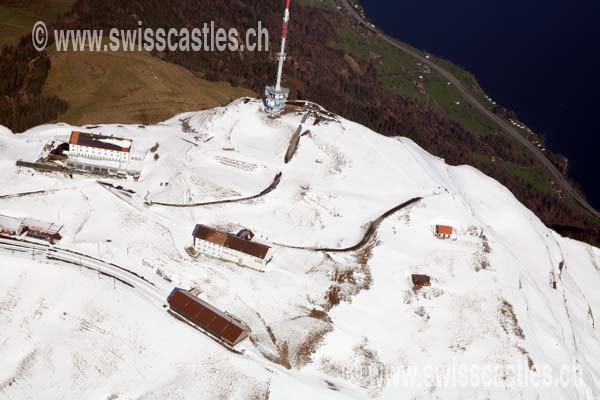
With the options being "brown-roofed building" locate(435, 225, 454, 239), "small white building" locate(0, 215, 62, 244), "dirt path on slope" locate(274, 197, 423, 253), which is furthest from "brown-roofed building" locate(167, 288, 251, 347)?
"brown-roofed building" locate(435, 225, 454, 239)

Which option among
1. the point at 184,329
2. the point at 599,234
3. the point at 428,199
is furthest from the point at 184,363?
the point at 599,234

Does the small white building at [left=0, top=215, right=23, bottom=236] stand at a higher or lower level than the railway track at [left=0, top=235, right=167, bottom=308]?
higher

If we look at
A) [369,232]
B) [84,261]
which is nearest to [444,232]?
[369,232]

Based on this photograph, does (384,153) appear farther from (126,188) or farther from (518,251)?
(126,188)

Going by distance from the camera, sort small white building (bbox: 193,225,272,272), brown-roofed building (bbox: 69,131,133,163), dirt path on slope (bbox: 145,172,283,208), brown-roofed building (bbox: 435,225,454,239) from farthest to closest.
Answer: brown-roofed building (bbox: 435,225,454,239)
brown-roofed building (bbox: 69,131,133,163)
dirt path on slope (bbox: 145,172,283,208)
small white building (bbox: 193,225,272,272)

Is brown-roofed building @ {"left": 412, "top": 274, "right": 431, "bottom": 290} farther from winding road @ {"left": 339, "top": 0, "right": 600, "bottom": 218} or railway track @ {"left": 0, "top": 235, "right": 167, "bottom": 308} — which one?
winding road @ {"left": 339, "top": 0, "right": 600, "bottom": 218}

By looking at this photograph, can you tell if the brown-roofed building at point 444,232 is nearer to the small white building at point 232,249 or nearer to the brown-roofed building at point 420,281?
the brown-roofed building at point 420,281

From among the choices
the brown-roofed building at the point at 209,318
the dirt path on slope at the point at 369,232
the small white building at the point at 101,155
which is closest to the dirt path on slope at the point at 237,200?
the small white building at the point at 101,155
